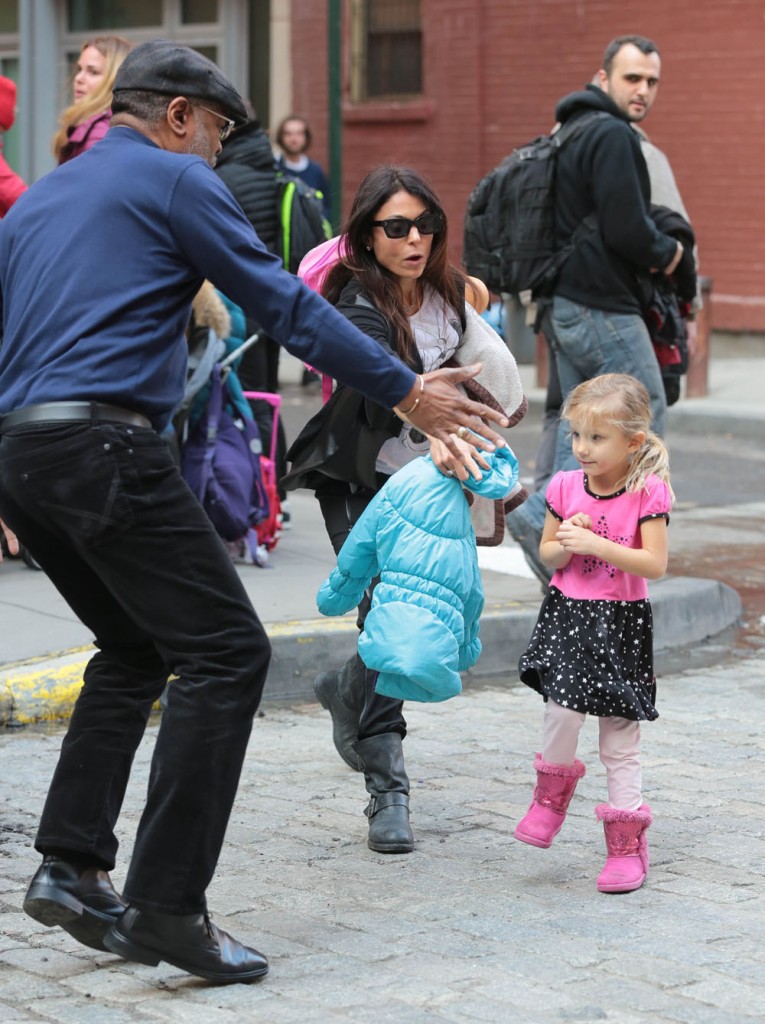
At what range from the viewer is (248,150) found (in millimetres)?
8555

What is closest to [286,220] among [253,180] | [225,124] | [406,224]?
[253,180]

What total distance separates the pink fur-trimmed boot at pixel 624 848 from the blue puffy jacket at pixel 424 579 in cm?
52

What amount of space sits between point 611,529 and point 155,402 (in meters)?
1.29

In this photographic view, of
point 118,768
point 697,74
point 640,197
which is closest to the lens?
point 118,768

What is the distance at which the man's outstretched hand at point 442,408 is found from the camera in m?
3.85

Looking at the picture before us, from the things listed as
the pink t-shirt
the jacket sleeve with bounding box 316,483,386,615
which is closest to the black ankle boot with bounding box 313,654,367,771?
the jacket sleeve with bounding box 316,483,386,615

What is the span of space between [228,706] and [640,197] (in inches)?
160

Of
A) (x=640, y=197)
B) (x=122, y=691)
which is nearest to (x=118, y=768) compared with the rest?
(x=122, y=691)

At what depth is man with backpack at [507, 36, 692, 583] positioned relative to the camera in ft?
23.7

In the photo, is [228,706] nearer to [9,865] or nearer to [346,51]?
[9,865]

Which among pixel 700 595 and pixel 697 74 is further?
pixel 697 74

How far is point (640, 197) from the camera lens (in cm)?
722

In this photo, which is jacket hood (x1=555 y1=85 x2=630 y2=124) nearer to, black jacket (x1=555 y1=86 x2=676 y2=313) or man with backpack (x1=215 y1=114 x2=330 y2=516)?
black jacket (x1=555 y1=86 x2=676 y2=313)

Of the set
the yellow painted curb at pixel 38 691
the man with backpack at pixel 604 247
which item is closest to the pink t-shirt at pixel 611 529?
the yellow painted curb at pixel 38 691
